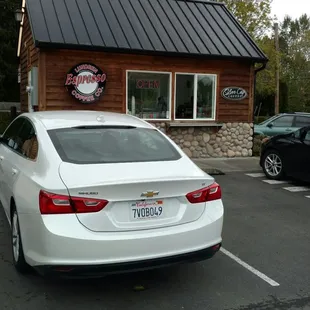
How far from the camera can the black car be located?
29.6 ft

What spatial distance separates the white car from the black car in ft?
18.3

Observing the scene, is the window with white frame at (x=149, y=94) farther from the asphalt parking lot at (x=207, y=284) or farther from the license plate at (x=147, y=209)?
the license plate at (x=147, y=209)

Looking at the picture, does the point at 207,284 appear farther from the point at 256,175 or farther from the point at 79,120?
the point at 256,175

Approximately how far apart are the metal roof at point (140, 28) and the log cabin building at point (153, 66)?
31mm

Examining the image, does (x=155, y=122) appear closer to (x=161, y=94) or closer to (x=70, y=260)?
(x=161, y=94)

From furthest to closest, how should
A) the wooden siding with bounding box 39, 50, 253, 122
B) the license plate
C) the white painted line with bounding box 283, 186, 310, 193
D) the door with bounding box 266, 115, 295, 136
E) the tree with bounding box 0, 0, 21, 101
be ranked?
the tree with bounding box 0, 0, 21, 101
the door with bounding box 266, 115, 295, 136
the wooden siding with bounding box 39, 50, 253, 122
the white painted line with bounding box 283, 186, 310, 193
the license plate

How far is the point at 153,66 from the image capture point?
12.1m

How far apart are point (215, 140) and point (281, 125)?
3.72m

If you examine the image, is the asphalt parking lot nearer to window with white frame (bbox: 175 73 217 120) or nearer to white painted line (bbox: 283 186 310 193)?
white painted line (bbox: 283 186 310 193)

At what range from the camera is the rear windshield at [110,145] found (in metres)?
3.86

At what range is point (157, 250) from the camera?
3416mm

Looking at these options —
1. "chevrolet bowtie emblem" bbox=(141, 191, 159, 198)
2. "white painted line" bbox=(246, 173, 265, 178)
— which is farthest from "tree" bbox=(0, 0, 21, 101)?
"chevrolet bowtie emblem" bbox=(141, 191, 159, 198)

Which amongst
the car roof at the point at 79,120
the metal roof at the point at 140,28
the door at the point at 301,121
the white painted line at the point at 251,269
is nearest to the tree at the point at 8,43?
the metal roof at the point at 140,28

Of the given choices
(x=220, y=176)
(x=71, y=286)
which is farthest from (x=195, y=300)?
(x=220, y=176)
